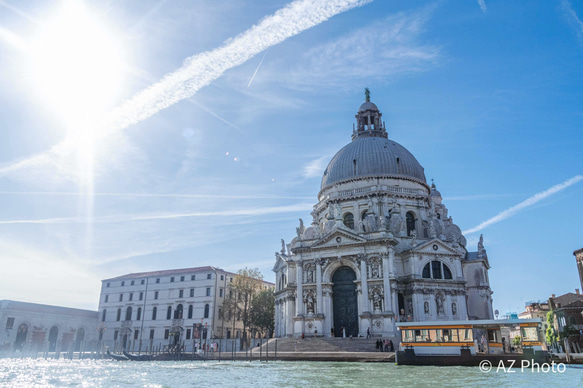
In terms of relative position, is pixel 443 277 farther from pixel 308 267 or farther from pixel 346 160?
pixel 346 160

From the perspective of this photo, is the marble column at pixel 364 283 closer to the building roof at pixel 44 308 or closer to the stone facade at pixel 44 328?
the stone facade at pixel 44 328

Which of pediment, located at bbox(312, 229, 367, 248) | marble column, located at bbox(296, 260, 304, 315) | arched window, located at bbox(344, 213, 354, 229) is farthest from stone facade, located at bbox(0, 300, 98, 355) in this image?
arched window, located at bbox(344, 213, 354, 229)

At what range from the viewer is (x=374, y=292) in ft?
126

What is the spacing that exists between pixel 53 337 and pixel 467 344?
55.5 meters

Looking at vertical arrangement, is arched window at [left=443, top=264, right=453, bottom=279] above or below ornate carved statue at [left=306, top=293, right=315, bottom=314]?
above

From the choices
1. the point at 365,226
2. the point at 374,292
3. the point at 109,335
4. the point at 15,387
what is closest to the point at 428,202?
the point at 365,226

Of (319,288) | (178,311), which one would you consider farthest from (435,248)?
(178,311)

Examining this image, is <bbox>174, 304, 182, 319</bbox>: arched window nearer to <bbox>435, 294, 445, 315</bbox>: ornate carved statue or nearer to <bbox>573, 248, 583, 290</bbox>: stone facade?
<bbox>435, 294, 445, 315</bbox>: ornate carved statue

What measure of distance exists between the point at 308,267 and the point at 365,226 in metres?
7.04

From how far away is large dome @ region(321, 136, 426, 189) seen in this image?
156 feet

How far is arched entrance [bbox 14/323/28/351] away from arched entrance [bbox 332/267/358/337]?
41.1 meters

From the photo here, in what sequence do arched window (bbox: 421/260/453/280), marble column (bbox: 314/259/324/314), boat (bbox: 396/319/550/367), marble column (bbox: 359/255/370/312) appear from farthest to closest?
arched window (bbox: 421/260/453/280) < marble column (bbox: 314/259/324/314) < marble column (bbox: 359/255/370/312) < boat (bbox: 396/319/550/367)

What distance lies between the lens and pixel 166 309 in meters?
59.7

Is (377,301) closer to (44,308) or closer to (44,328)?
Result: (44,328)
